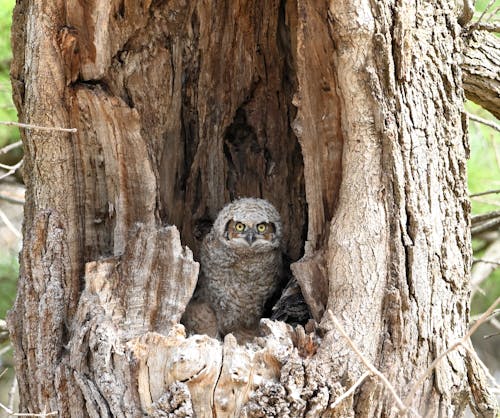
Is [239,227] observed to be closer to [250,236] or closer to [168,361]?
[250,236]

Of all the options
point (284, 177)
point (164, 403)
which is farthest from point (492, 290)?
point (164, 403)

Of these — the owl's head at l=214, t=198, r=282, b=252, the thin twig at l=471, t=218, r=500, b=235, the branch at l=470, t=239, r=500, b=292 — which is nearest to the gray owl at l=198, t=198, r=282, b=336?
the owl's head at l=214, t=198, r=282, b=252

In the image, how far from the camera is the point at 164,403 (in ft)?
9.43

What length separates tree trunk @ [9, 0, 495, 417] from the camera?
2971 mm

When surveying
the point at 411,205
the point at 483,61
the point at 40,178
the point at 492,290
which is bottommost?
the point at 492,290

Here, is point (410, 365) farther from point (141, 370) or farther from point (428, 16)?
point (428, 16)

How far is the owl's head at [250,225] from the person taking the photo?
176 inches

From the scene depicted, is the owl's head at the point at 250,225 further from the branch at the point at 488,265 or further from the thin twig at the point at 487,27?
the branch at the point at 488,265

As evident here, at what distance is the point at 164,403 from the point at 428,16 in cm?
206

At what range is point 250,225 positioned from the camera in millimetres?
4469

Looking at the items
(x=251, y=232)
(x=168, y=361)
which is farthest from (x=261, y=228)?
(x=168, y=361)

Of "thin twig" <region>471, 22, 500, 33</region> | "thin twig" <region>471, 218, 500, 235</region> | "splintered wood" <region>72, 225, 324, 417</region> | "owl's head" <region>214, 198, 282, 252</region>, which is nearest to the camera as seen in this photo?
"splintered wood" <region>72, 225, 324, 417</region>

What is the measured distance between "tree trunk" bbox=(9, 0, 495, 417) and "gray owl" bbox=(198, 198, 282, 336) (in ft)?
2.27

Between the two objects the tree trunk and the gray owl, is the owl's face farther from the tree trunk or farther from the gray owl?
the tree trunk
